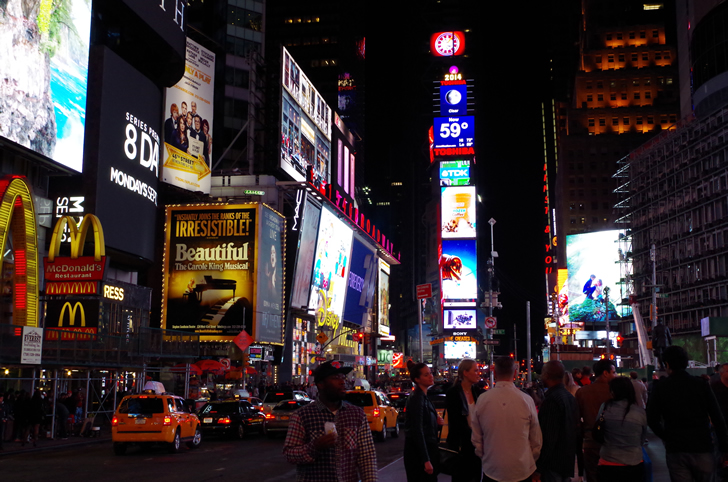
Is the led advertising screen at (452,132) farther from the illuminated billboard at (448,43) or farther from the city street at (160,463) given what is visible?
the city street at (160,463)

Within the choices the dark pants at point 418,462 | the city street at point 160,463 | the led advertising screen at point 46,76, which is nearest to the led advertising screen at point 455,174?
the led advertising screen at point 46,76

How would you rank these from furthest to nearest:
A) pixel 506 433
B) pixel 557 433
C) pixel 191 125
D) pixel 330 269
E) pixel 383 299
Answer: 1. pixel 383 299
2. pixel 330 269
3. pixel 191 125
4. pixel 557 433
5. pixel 506 433

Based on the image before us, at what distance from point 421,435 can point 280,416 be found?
1961cm

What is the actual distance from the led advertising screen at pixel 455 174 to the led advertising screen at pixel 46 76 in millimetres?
86145

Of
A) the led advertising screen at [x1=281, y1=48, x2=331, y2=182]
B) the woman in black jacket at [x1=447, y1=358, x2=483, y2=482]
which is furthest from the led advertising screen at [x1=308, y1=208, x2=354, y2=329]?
the woman in black jacket at [x1=447, y1=358, x2=483, y2=482]

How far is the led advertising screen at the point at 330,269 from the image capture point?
71.0 m

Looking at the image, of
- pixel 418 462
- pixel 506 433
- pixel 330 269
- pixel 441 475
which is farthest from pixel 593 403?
pixel 330 269

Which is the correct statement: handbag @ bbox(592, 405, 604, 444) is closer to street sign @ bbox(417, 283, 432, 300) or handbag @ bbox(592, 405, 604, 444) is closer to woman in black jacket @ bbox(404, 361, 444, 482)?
woman in black jacket @ bbox(404, 361, 444, 482)

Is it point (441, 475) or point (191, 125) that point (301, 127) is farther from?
point (441, 475)

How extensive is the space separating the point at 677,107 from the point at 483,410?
468 ft

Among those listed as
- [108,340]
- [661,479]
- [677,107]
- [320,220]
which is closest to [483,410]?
[661,479]

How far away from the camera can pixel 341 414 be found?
6.00m

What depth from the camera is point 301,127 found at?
254ft

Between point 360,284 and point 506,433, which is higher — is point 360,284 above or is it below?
above
